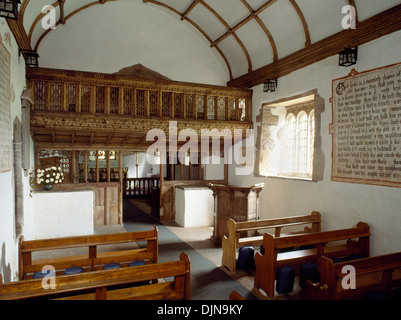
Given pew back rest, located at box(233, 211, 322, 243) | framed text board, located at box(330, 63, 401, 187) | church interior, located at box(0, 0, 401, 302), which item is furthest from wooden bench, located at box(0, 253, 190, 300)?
framed text board, located at box(330, 63, 401, 187)

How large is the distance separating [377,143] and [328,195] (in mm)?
1421

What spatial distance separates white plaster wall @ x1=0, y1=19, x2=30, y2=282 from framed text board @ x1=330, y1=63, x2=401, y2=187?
5.47 meters

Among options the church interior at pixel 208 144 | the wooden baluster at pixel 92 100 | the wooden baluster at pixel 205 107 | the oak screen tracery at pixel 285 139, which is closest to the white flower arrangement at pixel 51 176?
the church interior at pixel 208 144

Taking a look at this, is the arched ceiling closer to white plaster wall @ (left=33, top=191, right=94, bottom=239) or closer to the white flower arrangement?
the white flower arrangement

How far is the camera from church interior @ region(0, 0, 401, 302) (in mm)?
3902

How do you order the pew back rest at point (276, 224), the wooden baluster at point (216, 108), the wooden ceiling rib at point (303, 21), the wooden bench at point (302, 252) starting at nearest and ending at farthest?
the wooden bench at point (302, 252)
the pew back rest at point (276, 224)
the wooden ceiling rib at point (303, 21)
the wooden baluster at point (216, 108)

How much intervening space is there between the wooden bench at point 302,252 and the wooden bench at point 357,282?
0.65 m

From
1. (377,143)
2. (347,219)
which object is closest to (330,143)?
(377,143)

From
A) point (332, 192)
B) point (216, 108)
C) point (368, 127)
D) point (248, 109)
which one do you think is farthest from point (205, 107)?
point (368, 127)

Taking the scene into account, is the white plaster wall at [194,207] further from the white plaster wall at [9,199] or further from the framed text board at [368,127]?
the white plaster wall at [9,199]

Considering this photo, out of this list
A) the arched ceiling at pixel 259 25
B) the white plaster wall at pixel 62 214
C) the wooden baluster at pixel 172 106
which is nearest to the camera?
the arched ceiling at pixel 259 25

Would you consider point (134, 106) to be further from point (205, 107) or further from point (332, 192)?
point (332, 192)

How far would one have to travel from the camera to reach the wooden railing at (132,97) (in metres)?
6.11

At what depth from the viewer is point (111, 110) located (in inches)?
264
